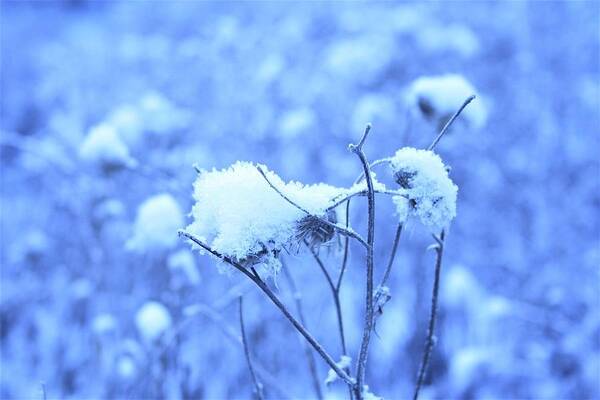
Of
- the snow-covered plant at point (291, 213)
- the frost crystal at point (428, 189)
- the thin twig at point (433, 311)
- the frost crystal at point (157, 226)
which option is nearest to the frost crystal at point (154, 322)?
the frost crystal at point (157, 226)

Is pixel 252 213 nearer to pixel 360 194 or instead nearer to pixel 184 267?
pixel 360 194

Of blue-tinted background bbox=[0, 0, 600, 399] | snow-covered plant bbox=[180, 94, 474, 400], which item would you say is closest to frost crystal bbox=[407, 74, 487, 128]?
blue-tinted background bbox=[0, 0, 600, 399]

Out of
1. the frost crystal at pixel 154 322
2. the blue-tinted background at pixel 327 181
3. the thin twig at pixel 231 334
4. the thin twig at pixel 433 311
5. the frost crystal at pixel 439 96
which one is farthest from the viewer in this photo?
the blue-tinted background at pixel 327 181

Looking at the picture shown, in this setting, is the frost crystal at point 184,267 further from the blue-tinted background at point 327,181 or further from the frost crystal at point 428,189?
the frost crystal at point 428,189

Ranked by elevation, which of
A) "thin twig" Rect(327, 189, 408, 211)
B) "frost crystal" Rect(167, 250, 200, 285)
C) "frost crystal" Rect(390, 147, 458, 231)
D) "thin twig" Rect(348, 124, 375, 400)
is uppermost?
"frost crystal" Rect(167, 250, 200, 285)

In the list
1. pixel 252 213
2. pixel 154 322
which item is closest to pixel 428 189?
pixel 252 213

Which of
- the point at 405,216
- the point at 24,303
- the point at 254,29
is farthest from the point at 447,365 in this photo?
the point at 254,29

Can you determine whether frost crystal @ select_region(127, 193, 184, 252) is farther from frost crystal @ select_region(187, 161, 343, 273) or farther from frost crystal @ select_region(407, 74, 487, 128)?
frost crystal @ select_region(187, 161, 343, 273)
